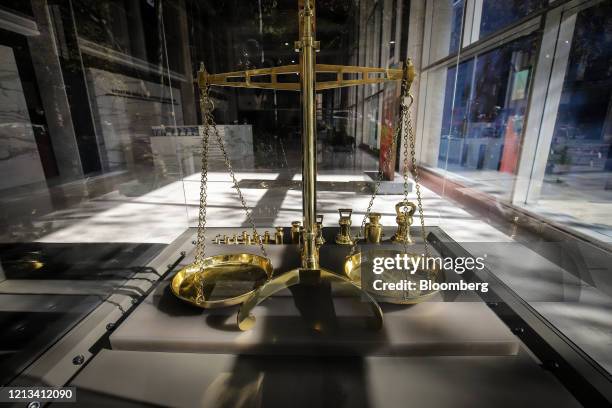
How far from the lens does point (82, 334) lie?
0.88 m

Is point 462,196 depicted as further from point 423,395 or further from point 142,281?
point 142,281

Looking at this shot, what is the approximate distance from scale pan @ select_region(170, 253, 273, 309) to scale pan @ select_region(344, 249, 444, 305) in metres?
0.33

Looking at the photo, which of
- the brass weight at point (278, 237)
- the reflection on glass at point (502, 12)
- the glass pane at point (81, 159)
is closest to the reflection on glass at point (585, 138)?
the reflection on glass at point (502, 12)

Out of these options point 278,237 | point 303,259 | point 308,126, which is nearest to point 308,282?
point 303,259

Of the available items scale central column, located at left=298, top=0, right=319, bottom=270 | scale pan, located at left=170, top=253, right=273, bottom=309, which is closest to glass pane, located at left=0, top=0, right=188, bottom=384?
scale pan, located at left=170, top=253, right=273, bottom=309

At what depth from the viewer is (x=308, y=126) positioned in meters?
0.82

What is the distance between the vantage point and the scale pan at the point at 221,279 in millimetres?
912

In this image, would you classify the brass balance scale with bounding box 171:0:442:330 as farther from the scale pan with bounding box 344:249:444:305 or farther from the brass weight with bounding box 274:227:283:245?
the brass weight with bounding box 274:227:283:245

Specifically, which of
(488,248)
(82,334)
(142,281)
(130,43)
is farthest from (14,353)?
(130,43)

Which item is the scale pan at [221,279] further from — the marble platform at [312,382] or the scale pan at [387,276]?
the scale pan at [387,276]

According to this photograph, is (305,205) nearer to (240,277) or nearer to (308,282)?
(308,282)

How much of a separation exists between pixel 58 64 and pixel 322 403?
3.03 meters

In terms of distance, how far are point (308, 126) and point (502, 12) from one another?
316 centimetres

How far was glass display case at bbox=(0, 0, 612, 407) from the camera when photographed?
0.77 meters
